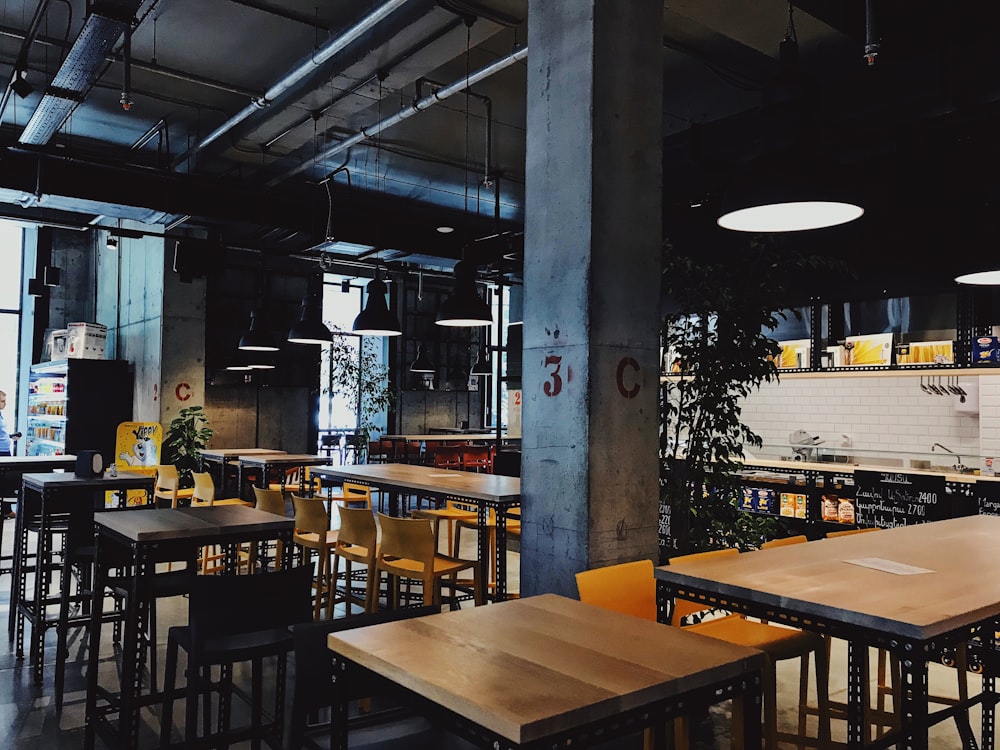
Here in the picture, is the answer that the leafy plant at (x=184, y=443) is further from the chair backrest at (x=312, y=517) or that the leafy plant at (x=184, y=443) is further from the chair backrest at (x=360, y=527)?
the chair backrest at (x=360, y=527)

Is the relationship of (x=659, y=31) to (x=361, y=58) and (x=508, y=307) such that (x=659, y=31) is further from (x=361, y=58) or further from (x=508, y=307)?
(x=508, y=307)

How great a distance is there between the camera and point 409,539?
4164 mm

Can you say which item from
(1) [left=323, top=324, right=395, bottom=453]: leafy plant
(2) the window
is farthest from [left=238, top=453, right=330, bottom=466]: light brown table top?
(2) the window

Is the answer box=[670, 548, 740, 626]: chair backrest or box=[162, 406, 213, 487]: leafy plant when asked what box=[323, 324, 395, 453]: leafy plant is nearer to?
box=[162, 406, 213, 487]: leafy plant

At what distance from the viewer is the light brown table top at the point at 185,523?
3.31 m

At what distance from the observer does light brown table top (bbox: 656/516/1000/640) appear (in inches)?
84.8

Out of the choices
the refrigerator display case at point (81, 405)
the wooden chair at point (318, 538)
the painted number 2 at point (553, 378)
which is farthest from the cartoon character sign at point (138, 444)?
the painted number 2 at point (553, 378)

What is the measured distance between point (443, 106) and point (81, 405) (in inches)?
305

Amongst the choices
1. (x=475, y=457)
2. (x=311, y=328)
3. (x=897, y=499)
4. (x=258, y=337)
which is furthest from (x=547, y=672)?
(x=475, y=457)

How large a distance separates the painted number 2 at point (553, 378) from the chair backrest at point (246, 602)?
1383 millimetres

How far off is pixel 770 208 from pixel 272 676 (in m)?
3.59

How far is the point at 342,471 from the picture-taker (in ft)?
19.4

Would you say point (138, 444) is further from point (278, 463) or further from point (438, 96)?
point (438, 96)

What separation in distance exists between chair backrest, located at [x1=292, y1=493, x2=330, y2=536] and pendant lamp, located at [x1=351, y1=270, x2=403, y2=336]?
2545mm
